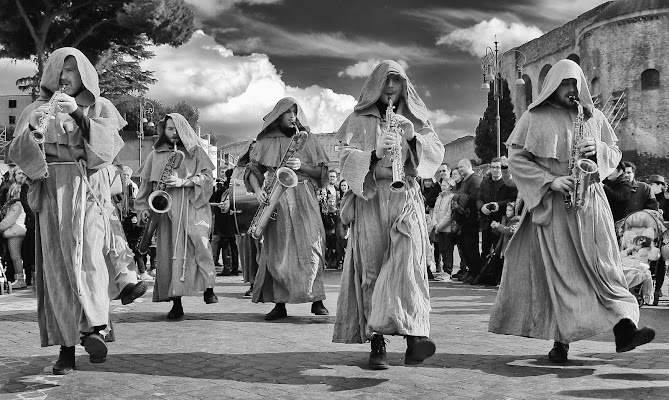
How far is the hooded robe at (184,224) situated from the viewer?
935cm

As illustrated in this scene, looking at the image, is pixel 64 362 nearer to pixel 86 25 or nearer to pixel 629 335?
pixel 629 335

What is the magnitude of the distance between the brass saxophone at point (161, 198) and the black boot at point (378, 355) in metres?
3.84

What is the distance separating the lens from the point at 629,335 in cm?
610

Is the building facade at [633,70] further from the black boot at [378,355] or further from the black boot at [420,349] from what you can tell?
the black boot at [420,349]

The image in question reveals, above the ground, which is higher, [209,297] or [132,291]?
[132,291]

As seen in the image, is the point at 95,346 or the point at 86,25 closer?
the point at 95,346

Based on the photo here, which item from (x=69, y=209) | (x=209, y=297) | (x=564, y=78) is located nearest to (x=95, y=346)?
(x=69, y=209)

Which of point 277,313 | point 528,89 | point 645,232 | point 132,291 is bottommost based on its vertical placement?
point 277,313

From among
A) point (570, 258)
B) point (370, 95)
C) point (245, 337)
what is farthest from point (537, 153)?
point (245, 337)

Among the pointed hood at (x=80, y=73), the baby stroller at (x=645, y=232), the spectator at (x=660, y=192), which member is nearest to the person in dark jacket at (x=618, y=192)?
the baby stroller at (x=645, y=232)

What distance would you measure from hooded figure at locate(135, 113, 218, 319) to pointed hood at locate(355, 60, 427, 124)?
3.43 m

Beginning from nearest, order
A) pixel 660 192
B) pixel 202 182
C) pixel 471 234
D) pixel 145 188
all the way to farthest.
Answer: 1. pixel 202 182
2. pixel 145 188
3. pixel 660 192
4. pixel 471 234

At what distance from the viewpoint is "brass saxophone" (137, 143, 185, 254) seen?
940 cm

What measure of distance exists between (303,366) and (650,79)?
47471 mm
